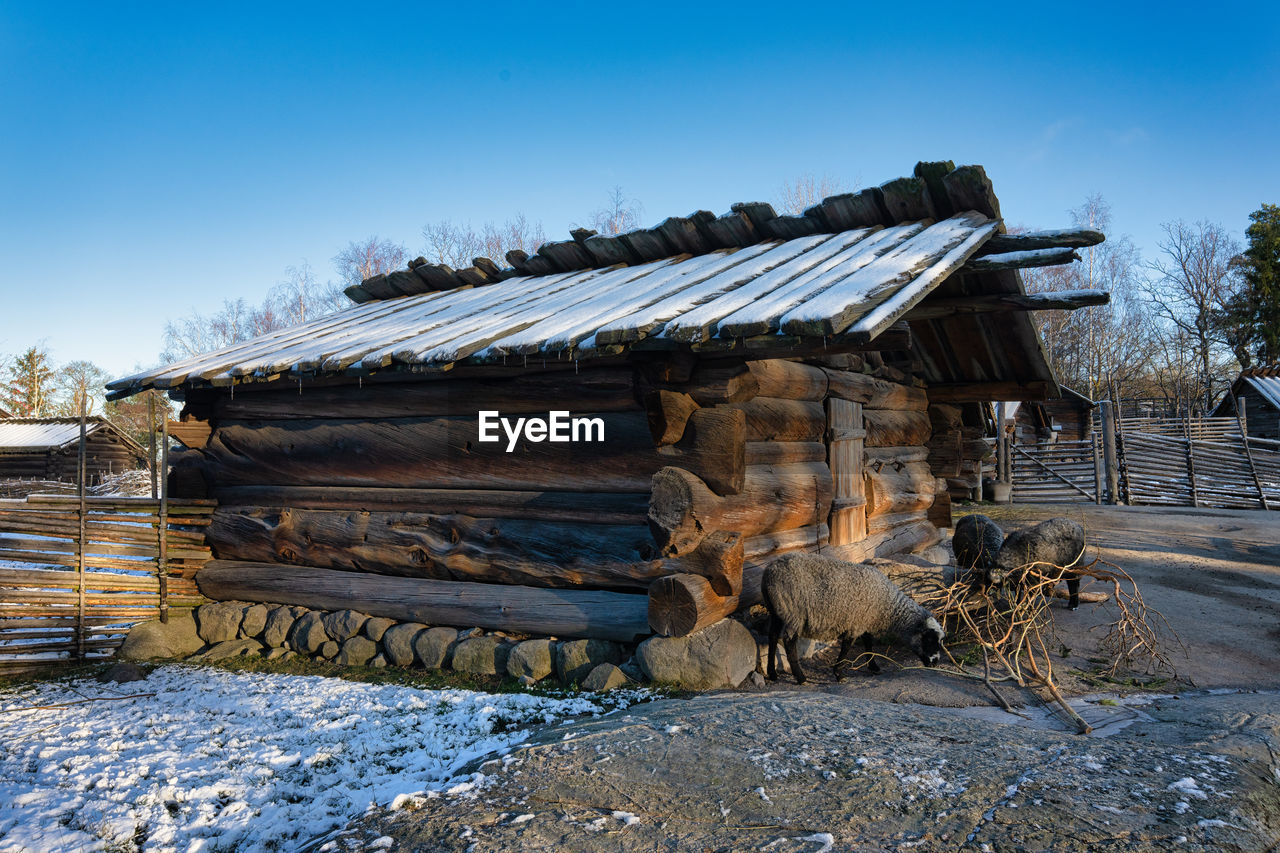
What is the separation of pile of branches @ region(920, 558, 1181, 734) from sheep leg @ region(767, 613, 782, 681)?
1.36 m

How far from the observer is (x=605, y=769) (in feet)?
11.6

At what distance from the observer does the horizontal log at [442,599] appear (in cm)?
628

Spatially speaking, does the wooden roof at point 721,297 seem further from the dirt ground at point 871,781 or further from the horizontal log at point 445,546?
the dirt ground at point 871,781

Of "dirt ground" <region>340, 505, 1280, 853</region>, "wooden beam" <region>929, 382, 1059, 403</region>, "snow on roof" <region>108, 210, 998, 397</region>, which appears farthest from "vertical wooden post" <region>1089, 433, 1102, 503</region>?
"dirt ground" <region>340, 505, 1280, 853</region>

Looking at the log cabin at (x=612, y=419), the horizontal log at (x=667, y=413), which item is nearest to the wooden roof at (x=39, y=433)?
the log cabin at (x=612, y=419)

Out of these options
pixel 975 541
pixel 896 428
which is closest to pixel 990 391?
pixel 896 428

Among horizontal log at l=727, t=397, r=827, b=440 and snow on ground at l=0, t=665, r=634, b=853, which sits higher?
horizontal log at l=727, t=397, r=827, b=440

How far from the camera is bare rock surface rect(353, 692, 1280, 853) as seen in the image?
2740 mm

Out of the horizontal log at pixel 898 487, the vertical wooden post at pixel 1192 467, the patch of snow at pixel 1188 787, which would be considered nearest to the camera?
the patch of snow at pixel 1188 787

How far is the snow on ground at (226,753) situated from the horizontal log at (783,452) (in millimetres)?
2499

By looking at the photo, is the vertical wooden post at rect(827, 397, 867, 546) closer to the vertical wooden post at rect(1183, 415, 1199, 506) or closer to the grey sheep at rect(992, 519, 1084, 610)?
the grey sheep at rect(992, 519, 1084, 610)

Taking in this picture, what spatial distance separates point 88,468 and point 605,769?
119 feet

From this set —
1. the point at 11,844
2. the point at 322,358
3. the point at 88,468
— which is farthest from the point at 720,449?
the point at 88,468

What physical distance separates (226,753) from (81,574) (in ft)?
14.3
